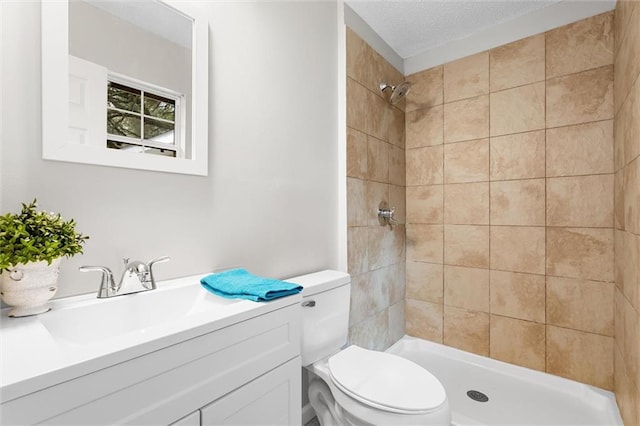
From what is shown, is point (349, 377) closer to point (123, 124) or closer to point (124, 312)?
point (124, 312)

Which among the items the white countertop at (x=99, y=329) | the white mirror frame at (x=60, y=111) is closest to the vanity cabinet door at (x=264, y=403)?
the white countertop at (x=99, y=329)

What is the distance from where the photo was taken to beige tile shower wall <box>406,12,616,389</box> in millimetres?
1756

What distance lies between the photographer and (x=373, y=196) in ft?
6.79

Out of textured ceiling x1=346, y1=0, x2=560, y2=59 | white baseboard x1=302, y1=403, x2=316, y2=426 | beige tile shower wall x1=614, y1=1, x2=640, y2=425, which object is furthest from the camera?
textured ceiling x1=346, y1=0, x2=560, y2=59

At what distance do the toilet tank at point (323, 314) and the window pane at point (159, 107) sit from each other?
839 millimetres

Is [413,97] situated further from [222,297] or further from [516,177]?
[222,297]

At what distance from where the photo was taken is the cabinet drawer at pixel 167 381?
52 cm

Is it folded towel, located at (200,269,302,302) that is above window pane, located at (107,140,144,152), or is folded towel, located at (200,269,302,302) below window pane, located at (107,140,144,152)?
below

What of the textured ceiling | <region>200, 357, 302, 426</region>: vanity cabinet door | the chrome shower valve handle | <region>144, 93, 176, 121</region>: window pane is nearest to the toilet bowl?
<region>200, 357, 302, 426</region>: vanity cabinet door

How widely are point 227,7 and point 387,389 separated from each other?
165 cm

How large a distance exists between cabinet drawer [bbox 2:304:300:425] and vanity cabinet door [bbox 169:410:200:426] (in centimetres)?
1

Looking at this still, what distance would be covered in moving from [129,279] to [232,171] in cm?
56

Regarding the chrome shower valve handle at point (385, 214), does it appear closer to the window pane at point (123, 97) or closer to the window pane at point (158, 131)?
the window pane at point (158, 131)

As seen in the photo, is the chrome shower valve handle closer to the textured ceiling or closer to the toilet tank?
the toilet tank
